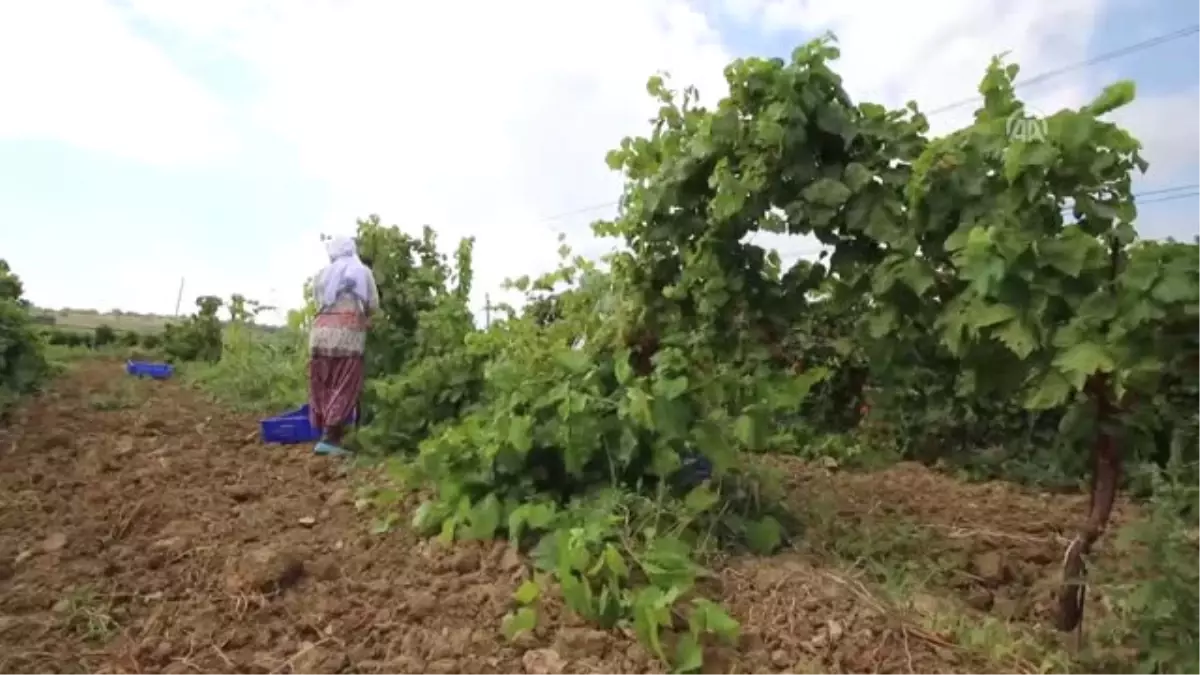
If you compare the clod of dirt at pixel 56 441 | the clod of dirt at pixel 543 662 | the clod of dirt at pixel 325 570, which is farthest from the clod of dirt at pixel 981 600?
the clod of dirt at pixel 56 441

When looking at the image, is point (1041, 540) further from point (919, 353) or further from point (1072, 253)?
point (1072, 253)

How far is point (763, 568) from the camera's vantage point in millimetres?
3729

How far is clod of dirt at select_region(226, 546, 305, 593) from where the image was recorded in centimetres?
388

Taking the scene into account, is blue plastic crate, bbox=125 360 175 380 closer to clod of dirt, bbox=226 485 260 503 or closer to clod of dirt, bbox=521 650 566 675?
clod of dirt, bbox=226 485 260 503

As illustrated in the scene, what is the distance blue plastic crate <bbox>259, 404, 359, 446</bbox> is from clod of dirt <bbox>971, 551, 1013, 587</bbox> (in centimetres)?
444

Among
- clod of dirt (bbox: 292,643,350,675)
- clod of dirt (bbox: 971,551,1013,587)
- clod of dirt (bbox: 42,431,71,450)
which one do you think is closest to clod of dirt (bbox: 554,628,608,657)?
clod of dirt (bbox: 292,643,350,675)

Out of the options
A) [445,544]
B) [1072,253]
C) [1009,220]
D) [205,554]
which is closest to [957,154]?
[1009,220]

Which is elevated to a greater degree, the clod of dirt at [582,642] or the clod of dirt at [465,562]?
the clod of dirt at [465,562]

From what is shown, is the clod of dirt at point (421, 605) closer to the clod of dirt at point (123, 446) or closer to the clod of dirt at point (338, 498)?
the clod of dirt at point (338, 498)

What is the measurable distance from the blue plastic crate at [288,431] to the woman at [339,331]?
190mm

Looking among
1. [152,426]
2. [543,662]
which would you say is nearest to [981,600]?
[543,662]

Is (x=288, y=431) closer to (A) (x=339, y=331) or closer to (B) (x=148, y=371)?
(A) (x=339, y=331)

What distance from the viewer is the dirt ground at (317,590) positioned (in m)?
3.25

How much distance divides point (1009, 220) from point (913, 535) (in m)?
1.55
